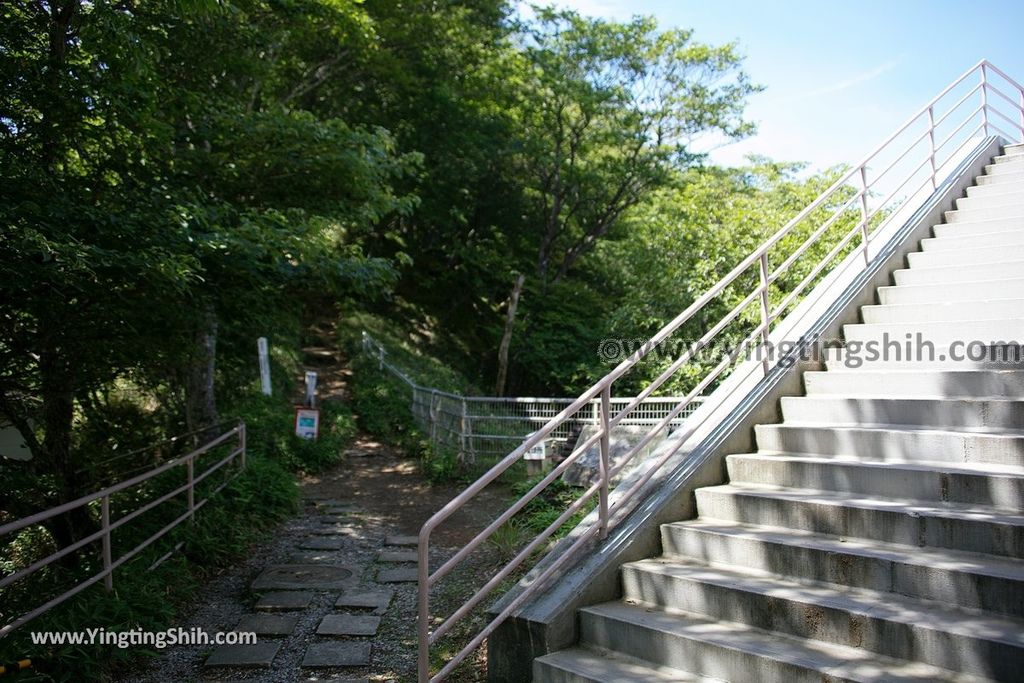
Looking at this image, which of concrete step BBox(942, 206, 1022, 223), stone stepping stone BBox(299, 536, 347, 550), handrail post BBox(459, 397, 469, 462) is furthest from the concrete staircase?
handrail post BBox(459, 397, 469, 462)

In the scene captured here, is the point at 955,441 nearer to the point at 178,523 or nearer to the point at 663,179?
the point at 178,523

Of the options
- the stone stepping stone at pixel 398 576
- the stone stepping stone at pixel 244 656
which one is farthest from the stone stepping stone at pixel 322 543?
the stone stepping stone at pixel 244 656

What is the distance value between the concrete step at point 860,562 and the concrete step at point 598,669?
774mm

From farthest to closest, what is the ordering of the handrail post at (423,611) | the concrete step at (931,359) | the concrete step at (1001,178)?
the concrete step at (1001,178)
the concrete step at (931,359)
the handrail post at (423,611)

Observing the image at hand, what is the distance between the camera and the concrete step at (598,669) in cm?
335

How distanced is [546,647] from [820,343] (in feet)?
10.6

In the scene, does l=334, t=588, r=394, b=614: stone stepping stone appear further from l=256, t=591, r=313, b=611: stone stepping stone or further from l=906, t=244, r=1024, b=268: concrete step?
l=906, t=244, r=1024, b=268: concrete step

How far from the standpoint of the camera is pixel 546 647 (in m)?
3.68

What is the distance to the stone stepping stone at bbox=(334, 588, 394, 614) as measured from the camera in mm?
5793

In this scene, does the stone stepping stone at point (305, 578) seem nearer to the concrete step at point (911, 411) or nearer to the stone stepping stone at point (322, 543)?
the stone stepping stone at point (322, 543)

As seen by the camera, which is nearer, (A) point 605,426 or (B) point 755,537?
(B) point 755,537

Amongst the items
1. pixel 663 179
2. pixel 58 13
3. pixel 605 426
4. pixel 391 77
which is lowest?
pixel 605 426

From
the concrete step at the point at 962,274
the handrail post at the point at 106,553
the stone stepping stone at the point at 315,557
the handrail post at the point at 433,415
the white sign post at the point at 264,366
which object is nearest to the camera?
the handrail post at the point at 106,553

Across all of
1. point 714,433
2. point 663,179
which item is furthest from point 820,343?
point 663,179
